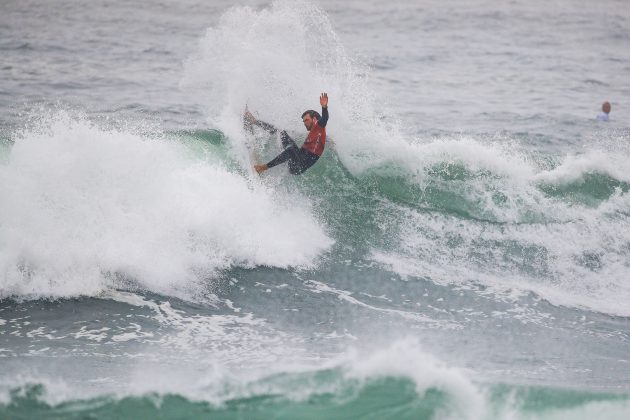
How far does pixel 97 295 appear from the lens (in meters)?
8.09

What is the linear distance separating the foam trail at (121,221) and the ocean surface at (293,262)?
0.09ft

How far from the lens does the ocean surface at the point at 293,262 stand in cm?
636

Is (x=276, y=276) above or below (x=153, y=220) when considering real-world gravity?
below

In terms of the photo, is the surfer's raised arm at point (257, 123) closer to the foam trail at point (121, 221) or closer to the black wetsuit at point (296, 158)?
the black wetsuit at point (296, 158)

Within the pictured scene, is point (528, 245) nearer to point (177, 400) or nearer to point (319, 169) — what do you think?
point (319, 169)

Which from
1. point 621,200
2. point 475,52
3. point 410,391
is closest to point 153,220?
point 410,391

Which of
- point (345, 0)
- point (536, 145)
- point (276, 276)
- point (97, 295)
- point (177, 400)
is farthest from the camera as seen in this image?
point (345, 0)

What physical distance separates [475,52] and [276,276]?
18988 mm

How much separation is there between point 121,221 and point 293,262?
2312mm

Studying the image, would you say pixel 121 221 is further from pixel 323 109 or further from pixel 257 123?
pixel 323 109

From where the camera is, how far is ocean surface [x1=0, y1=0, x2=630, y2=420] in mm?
6355

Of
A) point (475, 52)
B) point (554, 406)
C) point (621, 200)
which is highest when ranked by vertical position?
point (475, 52)

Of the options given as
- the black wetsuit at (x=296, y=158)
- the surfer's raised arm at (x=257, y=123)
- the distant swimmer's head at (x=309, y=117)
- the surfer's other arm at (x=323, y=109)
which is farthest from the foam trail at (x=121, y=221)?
the surfer's other arm at (x=323, y=109)

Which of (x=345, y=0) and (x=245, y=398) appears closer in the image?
(x=245, y=398)
